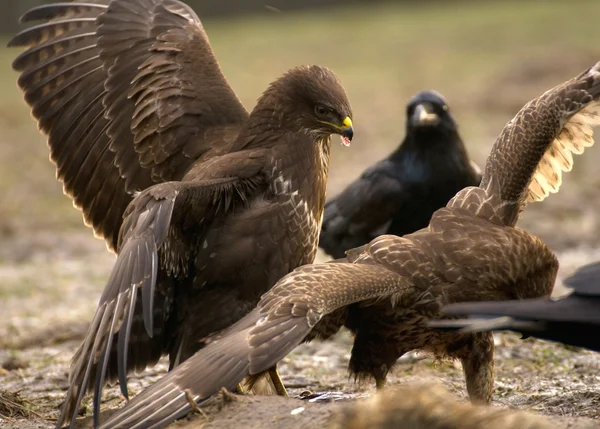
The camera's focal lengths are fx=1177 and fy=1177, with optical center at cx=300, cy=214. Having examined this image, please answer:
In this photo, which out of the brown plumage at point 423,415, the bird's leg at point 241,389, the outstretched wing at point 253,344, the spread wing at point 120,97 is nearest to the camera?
the brown plumage at point 423,415

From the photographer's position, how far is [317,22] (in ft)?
86.6

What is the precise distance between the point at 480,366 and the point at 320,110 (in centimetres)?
148

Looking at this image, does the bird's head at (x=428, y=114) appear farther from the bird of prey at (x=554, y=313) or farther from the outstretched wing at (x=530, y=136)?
the bird of prey at (x=554, y=313)

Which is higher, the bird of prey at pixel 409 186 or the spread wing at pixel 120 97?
the spread wing at pixel 120 97

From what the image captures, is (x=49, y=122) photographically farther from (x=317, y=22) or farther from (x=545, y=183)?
(x=317, y=22)

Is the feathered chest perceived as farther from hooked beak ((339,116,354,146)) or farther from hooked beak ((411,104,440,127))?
hooked beak ((411,104,440,127))

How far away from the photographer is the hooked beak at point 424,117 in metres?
7.63

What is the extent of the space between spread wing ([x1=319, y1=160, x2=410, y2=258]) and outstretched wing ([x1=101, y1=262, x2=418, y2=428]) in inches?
98.3

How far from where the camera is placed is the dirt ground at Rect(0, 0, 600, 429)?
605cm

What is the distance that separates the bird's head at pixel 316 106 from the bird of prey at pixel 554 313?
1.57 m

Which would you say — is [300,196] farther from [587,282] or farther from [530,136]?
[587,282]

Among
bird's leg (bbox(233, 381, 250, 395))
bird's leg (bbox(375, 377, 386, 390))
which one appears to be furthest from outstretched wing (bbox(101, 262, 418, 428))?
bird's leg (bbox(375, 377, 386, 390))

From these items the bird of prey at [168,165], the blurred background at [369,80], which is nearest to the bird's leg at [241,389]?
the bird of prey at [168,165]

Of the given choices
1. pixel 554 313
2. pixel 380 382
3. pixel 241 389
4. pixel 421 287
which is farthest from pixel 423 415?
pixel 241 389
